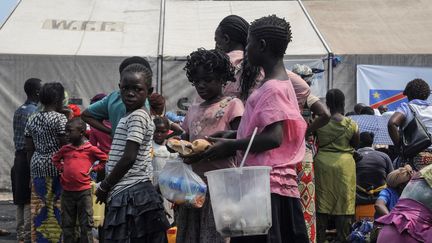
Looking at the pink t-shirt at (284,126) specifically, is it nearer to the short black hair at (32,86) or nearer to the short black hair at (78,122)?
the short black hair at (78,122)

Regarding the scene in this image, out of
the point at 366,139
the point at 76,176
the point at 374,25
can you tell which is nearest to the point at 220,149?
the point at 76,176

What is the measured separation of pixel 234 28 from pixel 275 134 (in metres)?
1.64

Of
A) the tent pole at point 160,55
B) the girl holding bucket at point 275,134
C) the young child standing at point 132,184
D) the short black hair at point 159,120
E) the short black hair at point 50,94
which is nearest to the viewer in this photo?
→ the girl holding bucket at point 275,134

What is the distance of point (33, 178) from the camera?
758 cm

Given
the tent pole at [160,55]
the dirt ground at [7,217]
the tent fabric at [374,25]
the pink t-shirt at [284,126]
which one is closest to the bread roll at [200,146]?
the pink t-shirt at [284,126]

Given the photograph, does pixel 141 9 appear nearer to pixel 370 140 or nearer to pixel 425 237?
pixel 370 140

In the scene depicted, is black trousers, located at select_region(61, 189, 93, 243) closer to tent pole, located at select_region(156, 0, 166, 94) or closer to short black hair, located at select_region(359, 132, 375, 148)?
short black hair, located at select_region(359, 132, 375, 148)

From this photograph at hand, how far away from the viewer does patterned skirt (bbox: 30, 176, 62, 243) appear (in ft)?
24.8

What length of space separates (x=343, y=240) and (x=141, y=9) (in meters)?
9.75

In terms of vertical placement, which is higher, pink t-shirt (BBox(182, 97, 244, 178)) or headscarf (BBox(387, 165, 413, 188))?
pink t-shirt (BBox(182, 97, 244, 178))

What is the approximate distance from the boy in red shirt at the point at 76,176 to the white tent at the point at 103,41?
729 centimetres

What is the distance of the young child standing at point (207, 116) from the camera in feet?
15.3

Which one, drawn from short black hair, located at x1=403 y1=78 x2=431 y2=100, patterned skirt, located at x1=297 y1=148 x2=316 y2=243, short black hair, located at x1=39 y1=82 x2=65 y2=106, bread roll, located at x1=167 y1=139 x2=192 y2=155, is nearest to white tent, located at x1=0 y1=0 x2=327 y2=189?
short black hair, located at x1=403 y1=78 x2=431 y2=100

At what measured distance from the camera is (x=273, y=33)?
4.02 meters
